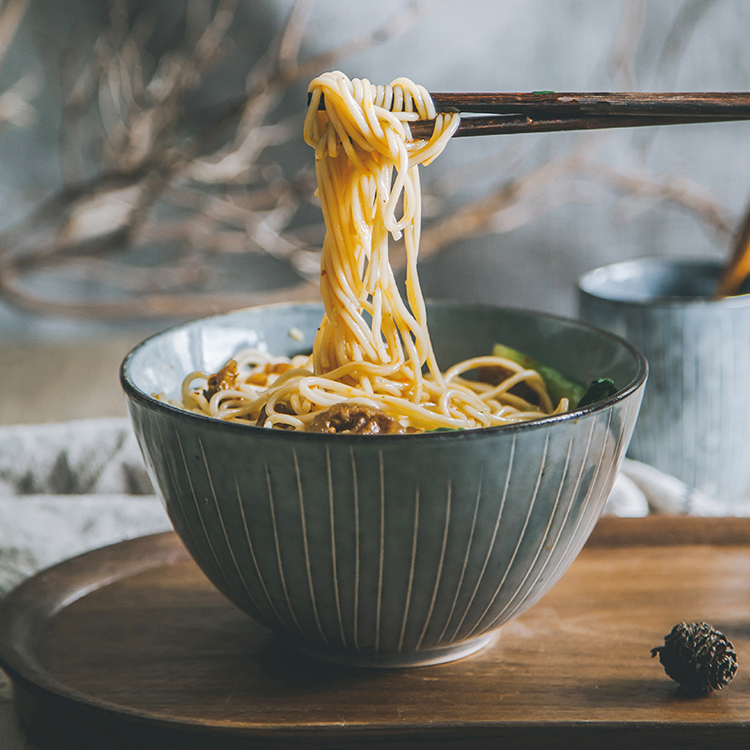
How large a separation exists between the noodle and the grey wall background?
5.85 ft

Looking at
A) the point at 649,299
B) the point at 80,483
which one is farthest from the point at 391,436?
the point at 649,299

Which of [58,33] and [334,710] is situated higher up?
[58,33]

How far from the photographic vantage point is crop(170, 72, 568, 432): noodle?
34.5 inches

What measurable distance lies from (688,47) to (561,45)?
40 centimetres

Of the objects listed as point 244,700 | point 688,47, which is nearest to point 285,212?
point 688,47

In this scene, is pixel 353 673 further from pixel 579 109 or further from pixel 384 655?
pixel 579 109

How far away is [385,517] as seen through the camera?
2.30 ft

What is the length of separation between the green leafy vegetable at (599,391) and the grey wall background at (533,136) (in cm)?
187

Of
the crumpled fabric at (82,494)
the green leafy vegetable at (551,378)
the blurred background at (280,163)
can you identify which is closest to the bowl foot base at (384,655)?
the green leafy vegetable at (551,378)

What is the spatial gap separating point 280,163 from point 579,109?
213cm

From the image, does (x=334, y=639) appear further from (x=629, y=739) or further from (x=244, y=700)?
(x=629, y=739)

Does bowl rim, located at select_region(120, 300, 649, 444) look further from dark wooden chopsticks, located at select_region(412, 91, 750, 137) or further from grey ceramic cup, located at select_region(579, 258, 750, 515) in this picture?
grey ceramic cup, located at select_region(579, 258, 750, 515)

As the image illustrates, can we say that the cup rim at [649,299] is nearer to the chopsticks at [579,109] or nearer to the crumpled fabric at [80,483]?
the chopsticks at [579,109]

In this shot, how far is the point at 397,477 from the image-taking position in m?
0.68
